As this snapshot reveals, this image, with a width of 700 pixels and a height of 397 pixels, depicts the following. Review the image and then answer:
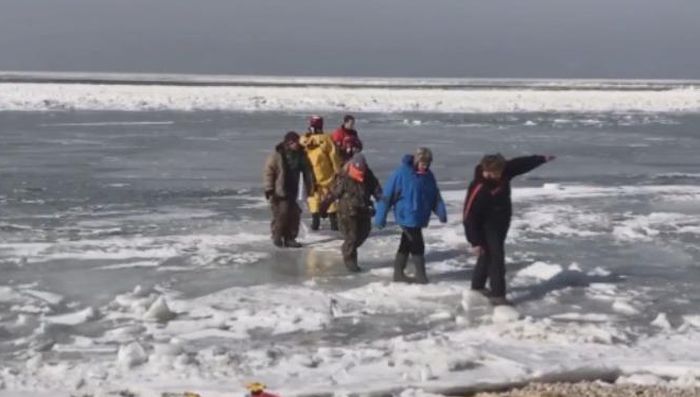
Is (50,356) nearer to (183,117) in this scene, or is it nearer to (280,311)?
(280,311)

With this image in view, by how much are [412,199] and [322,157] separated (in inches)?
116

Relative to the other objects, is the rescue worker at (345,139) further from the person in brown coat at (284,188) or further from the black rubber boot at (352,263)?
the black rubber boot at (352,263)

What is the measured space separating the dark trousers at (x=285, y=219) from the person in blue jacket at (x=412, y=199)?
201 cm

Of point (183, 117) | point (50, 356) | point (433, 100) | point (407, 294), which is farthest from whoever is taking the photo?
point (433, 100)

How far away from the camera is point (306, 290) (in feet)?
32.7

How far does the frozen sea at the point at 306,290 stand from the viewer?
24.6 ft

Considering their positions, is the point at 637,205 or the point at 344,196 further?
the point at 637,205

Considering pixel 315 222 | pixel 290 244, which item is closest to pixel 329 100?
pixel 315 222

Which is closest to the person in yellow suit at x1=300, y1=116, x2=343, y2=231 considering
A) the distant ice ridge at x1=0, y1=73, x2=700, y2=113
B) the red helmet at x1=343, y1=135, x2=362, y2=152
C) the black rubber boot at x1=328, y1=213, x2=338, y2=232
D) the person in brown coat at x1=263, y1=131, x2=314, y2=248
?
the red helmet at x1=343, y1=135, x2=362, y2=152

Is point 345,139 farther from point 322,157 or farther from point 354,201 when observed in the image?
point 354,201

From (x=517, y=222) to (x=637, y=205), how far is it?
8.76ft

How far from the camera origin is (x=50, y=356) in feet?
25.6

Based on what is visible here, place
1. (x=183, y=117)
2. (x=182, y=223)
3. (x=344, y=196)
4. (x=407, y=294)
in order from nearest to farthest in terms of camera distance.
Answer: (x=407, y=294) → (x=344, y=196) → (x=182, y=223) → (x=183, y=117)

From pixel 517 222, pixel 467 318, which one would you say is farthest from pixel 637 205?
pixel 467 318
